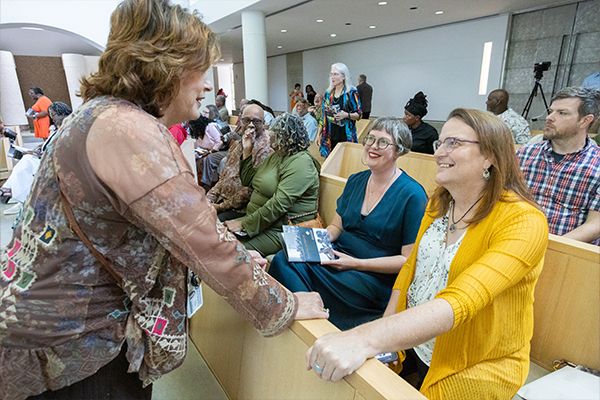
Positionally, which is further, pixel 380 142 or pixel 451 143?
pixel 380 142

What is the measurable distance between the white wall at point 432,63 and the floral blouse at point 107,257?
9648mm

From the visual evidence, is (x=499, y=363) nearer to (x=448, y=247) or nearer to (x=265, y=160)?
(x=448, y=247)

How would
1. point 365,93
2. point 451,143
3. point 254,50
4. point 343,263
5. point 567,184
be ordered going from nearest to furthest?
point 451,143 → point 343,263 → point 567,184 → point 254,50 → point 365,93

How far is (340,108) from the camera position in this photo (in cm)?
479

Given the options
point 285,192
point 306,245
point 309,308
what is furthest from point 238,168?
point 309,308

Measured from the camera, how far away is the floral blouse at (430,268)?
1282 millimetres

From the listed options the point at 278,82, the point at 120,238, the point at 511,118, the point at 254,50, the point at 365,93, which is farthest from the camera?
the point at 278,82

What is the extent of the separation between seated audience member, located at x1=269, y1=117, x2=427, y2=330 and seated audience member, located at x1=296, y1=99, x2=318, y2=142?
3.52m

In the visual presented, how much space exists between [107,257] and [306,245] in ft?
4.43

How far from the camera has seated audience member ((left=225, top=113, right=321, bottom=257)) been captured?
2584 millimetres

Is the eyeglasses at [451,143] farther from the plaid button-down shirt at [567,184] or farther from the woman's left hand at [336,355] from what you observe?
the plaid button-down shirt at [567,184]

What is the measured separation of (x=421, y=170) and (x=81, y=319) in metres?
3.34

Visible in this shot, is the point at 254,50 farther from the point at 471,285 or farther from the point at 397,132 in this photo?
the point at 471,285

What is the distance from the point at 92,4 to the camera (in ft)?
31.0
